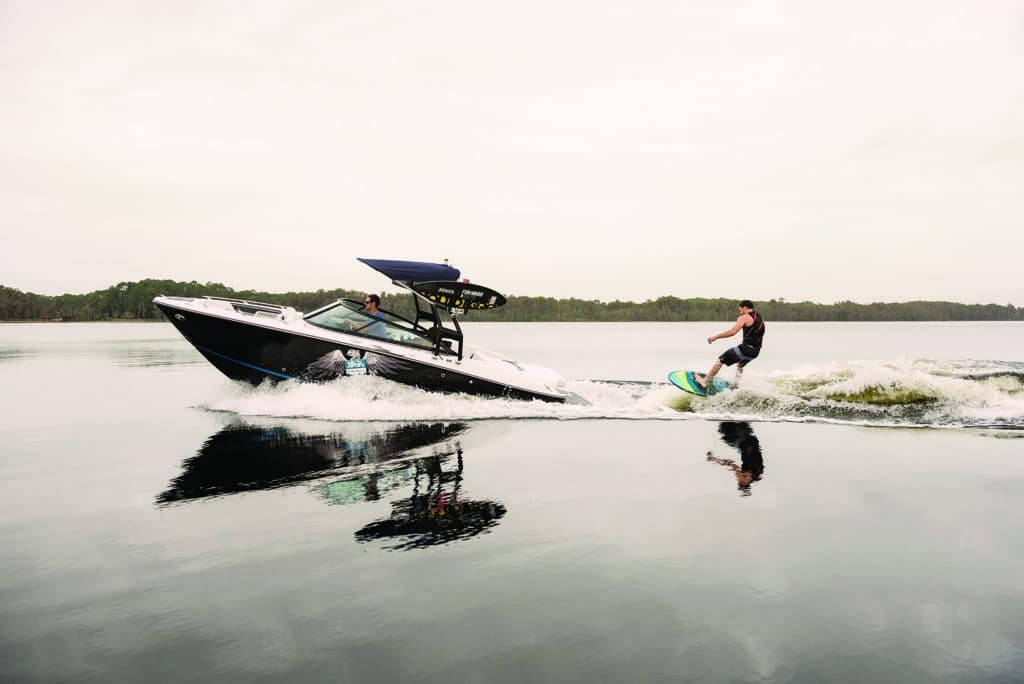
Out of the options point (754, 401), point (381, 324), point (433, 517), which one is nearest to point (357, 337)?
point (381, 324)

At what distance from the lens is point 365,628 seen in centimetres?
416

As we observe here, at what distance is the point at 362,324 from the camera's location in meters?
13.9

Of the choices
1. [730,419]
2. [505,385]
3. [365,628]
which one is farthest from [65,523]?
[730,419]

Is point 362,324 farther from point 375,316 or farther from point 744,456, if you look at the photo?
point 744,456

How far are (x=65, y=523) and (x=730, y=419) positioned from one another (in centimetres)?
1262

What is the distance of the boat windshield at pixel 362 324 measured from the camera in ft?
45.6

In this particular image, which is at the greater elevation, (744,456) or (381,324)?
(381,324)

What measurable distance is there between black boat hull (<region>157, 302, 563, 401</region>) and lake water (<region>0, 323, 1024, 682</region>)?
6.01ft

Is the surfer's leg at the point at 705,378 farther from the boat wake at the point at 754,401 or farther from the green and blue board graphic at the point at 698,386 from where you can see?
the boat wake at the point at 754,401

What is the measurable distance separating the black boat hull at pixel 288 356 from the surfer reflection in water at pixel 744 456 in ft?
17.7

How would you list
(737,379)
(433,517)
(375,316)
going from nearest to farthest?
(433,517) → (375,316) → (737,379)

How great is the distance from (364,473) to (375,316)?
6.21 metres

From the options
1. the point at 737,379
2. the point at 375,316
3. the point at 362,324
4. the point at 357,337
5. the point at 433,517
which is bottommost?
the point at 433,517

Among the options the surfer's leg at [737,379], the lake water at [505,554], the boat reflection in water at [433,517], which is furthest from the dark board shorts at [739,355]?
the boat reflection in water at [433,517]
